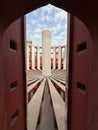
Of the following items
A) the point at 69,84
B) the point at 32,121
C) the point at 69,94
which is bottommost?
the point at 32,121

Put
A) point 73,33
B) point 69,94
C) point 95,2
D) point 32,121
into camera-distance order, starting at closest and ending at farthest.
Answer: point 95,2 → point 73,33 → point 69,94 → point 32,121

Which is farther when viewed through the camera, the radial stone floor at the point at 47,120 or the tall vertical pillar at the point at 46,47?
the tall vertical pillar at the point at 46,47

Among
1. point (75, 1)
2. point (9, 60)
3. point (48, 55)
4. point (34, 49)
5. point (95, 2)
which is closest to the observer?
point (95, 2)

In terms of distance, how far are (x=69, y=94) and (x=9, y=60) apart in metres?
2.41

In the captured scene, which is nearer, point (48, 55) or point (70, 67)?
point (70, 67)

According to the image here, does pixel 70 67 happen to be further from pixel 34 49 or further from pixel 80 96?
pixel 34 49

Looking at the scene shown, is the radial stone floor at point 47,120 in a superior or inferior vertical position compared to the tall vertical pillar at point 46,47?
inferior

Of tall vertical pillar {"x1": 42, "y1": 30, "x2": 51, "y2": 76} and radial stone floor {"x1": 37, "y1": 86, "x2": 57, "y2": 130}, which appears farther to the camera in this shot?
tall vertical pillar {"x1": 42, "y1": 30, "x2": 51, "y2": 76}

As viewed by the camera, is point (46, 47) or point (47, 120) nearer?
point (47, 120)

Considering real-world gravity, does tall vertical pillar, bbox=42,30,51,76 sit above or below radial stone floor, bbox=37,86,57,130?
above

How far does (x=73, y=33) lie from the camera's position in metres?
4.40

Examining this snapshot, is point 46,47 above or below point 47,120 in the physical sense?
above

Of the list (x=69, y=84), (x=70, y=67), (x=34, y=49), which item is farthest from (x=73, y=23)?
(x=34, y=49)

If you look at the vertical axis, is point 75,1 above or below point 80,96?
above
